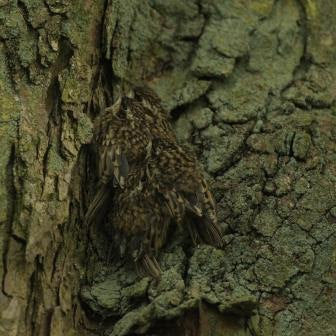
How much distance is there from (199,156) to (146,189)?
1.19ft

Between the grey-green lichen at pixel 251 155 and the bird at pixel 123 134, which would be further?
the bird at pixel 123 134

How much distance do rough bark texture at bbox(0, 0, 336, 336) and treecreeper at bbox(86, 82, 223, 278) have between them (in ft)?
0.22

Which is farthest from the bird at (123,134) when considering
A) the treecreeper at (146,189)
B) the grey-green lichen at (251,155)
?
the grey-green lichen at (251,155)

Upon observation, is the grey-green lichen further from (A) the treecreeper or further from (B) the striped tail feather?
(B) the striped tail feather

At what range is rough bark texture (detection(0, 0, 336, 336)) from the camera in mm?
3113

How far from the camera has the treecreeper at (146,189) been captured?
137 inches

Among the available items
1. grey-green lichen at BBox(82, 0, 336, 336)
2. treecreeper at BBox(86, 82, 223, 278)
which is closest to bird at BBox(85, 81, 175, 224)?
treecreeper at BBox(86, 82, 223, 278)

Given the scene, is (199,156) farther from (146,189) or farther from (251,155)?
(146,189)

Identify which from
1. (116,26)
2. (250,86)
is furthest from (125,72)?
(250,86)

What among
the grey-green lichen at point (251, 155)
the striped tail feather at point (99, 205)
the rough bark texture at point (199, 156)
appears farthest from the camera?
the striped tail feather at point (99, 205)

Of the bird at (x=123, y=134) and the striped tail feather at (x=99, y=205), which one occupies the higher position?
the bird at (x=123, y=134)

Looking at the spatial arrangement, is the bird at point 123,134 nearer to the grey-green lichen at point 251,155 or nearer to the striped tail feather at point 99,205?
the striped tail feather at point 99,205

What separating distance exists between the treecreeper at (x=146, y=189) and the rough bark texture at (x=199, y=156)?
0.22 feet

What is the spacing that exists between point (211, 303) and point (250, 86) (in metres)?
1.31
